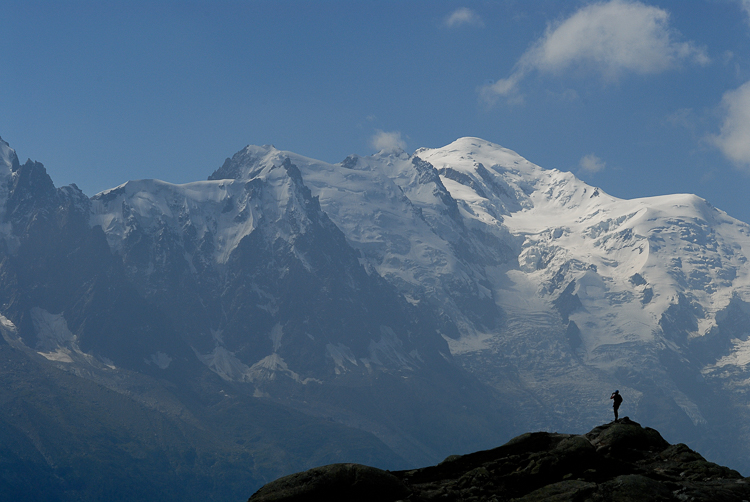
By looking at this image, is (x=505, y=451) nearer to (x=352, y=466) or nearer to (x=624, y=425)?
(x=624, y=425)

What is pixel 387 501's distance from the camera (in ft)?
181

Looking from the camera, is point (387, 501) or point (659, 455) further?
point (659, 455)

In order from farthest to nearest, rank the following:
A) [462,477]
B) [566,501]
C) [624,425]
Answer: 1. [624,425]
2. [462,477]
3. [566,501]

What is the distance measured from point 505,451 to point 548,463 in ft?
28.7

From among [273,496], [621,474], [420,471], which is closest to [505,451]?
[420,471]

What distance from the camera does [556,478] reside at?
190ft

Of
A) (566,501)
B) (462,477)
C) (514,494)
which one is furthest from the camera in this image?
(462,477)

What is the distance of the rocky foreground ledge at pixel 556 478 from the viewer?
5262 cm

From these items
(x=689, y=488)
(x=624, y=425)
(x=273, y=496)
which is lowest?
(x=273, y=496)

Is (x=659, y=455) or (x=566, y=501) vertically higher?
(x=659, y=455)

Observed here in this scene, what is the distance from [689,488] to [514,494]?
37.9ft

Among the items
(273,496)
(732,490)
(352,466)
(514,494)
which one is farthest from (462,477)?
(732,490)

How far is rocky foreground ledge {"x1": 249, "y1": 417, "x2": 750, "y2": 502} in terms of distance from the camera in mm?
52625

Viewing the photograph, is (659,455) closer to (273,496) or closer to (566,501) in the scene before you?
(566,501)
